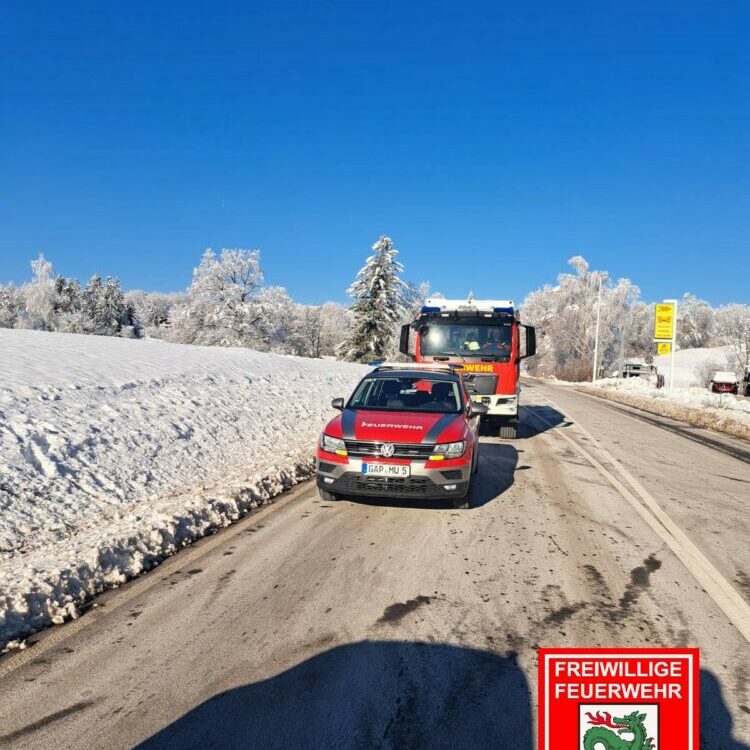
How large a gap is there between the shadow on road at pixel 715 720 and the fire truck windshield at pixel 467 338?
9.37 meters

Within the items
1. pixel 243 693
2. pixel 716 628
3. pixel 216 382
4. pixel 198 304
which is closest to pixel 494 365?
pixel 216 382

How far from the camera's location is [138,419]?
8750 mm

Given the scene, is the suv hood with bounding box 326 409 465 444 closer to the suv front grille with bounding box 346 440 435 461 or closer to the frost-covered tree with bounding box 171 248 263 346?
the suv front grille with bounding box 346 440 435 461

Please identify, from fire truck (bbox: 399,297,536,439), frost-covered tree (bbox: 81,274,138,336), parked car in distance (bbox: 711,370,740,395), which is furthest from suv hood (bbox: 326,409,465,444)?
frost-covered tree (bbox: 81,274,138,336)

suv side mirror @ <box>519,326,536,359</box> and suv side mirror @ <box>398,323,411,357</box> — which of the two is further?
suv side mirror @ <box>398,323,411,357</box>

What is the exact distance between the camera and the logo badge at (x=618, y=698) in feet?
5.19

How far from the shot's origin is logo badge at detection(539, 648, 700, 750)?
158 cm

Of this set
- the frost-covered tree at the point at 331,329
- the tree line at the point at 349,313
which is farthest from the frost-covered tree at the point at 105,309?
the frost-covered tree at the point at 331,329

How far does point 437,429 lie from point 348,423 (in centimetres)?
110

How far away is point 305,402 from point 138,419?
6596 mm

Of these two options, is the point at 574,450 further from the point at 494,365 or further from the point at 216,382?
the point at 216,382

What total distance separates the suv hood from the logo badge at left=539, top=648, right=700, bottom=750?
4.33m

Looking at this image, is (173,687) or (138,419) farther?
(138,419)

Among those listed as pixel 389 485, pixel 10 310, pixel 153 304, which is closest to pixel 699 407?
pixel 389 485
